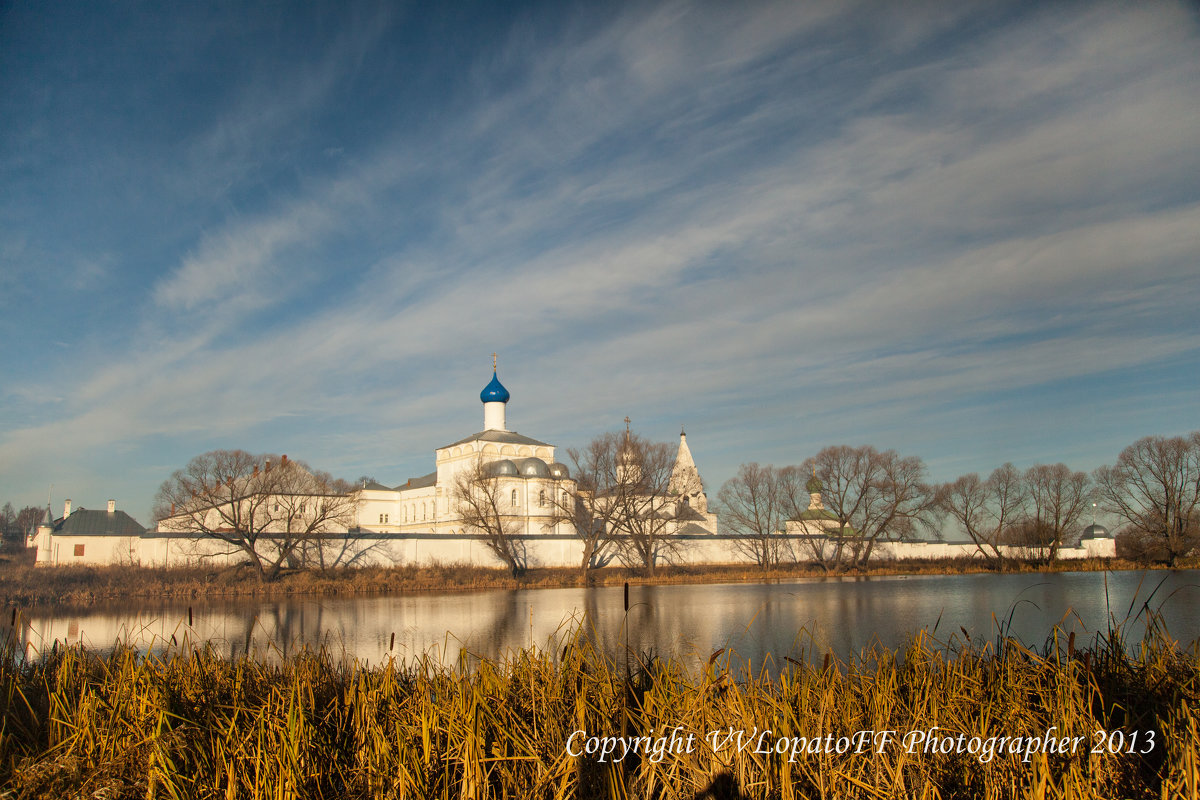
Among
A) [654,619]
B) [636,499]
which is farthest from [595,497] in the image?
[654,619]

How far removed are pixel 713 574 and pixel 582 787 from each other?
1617 inches

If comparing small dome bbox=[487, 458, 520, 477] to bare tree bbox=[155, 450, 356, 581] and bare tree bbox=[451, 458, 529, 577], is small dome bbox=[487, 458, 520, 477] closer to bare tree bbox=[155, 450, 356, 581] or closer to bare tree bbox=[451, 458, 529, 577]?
bare tree bbox=[451, 458, 529, 577]

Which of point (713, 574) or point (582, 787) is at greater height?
point (582, 787)

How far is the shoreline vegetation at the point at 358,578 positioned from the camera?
32344mm

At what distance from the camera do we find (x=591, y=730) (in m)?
4.88

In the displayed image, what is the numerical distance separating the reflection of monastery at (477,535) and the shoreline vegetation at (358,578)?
1.33m

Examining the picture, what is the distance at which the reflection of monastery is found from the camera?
41.7 metres

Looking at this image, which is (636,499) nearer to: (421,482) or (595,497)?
(595,497)

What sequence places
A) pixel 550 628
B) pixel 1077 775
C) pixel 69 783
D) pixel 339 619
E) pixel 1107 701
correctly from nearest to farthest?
pixel 1077 775, pixel 69 783, pixel 1107 701, pixel 550 628, pixel 339 619

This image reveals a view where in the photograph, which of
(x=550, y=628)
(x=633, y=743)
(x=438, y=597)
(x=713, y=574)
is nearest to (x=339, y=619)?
(x=550, y=628)

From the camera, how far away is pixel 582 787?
13.8ft

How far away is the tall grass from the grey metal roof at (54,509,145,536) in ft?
165

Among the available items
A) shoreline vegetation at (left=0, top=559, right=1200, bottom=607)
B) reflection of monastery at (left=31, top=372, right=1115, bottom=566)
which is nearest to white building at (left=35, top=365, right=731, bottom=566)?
reflection of monastery at (left=31, top=372, right=1115, bottom=566)

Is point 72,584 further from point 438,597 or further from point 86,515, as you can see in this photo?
point 86,515
